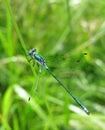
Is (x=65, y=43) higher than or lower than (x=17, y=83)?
higher

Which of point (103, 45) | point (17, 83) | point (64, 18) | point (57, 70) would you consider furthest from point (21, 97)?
point (64, 18)

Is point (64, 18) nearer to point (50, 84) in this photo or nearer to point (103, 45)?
point (103, 45)

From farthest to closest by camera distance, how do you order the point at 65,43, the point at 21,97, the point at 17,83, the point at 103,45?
the point at 65,43 → the point at 103,45 → the point at 17,83 → the point at 21,97

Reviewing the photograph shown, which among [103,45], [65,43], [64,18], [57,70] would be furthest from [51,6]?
[57,70]

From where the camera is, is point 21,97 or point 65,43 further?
point 65,43

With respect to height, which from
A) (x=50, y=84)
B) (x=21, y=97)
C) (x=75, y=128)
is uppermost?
(x=50, y=84)

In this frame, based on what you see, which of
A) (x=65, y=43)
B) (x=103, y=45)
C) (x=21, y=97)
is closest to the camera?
(x=21, y=97)

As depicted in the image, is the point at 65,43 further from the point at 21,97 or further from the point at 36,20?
the point at 21,97
